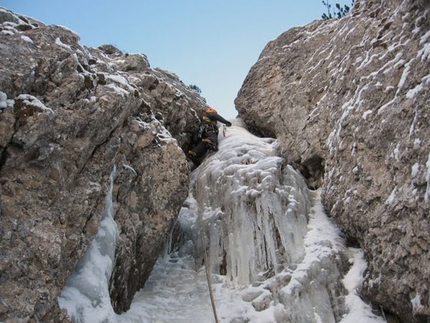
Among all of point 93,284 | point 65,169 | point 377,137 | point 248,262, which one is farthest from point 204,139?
point 93,284

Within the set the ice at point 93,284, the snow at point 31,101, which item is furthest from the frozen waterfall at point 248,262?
the snow at point 31,101

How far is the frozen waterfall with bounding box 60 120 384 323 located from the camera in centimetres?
562

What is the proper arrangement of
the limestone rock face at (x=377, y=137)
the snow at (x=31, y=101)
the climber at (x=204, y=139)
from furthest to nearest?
the climber at (x=204, y=139) < the limestone rock face at (x=377, y=137) < the snow at (x=31, y=101)

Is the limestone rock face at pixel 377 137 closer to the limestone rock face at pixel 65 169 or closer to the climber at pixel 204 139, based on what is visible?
the climber at pixel 204 139

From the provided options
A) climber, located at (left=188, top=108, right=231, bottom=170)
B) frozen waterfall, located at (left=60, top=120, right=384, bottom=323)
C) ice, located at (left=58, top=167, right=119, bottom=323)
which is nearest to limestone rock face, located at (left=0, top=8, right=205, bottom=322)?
ice, located at (left=58, top=167, right=119, bottom=323)

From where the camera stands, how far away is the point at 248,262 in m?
6.59

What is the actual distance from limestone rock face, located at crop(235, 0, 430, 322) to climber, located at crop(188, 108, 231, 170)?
1634 mm

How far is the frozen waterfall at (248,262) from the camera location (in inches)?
221

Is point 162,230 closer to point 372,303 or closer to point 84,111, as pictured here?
Answer: point 84,111

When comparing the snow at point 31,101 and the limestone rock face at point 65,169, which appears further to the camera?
the snow at point 31,101

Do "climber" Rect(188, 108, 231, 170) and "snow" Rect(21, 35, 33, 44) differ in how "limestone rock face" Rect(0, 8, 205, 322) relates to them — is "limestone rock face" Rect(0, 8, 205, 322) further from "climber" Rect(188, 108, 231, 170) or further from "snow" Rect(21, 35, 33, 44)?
"climber" Rect(188, 108, 231, 170)

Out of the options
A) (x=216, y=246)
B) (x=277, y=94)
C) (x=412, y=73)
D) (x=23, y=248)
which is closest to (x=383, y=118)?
(x=412, y=73)

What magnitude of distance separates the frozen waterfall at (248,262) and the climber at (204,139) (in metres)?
1.40

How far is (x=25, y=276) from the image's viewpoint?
390 centimetres
